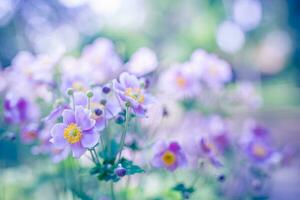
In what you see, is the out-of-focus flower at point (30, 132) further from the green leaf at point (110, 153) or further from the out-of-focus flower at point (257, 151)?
the out-of-focus flower at point (257, 151)

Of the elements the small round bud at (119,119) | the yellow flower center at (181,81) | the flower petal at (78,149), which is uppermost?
the yellow flower center at (181,81)

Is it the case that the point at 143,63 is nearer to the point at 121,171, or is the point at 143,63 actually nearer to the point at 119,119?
the point at 119,119

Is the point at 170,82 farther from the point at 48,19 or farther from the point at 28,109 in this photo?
the point at 48,19

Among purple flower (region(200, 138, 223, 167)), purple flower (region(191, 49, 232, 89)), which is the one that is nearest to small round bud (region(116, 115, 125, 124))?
purple flower (region(200, 138, 223, 167))

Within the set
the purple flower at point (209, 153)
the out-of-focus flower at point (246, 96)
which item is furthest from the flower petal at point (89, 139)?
the out-of-focus flower at point (246, 96)

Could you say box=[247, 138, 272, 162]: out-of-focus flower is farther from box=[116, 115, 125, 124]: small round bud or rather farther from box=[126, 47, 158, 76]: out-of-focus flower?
box=[116, 115, 125, 124]: small round bud
